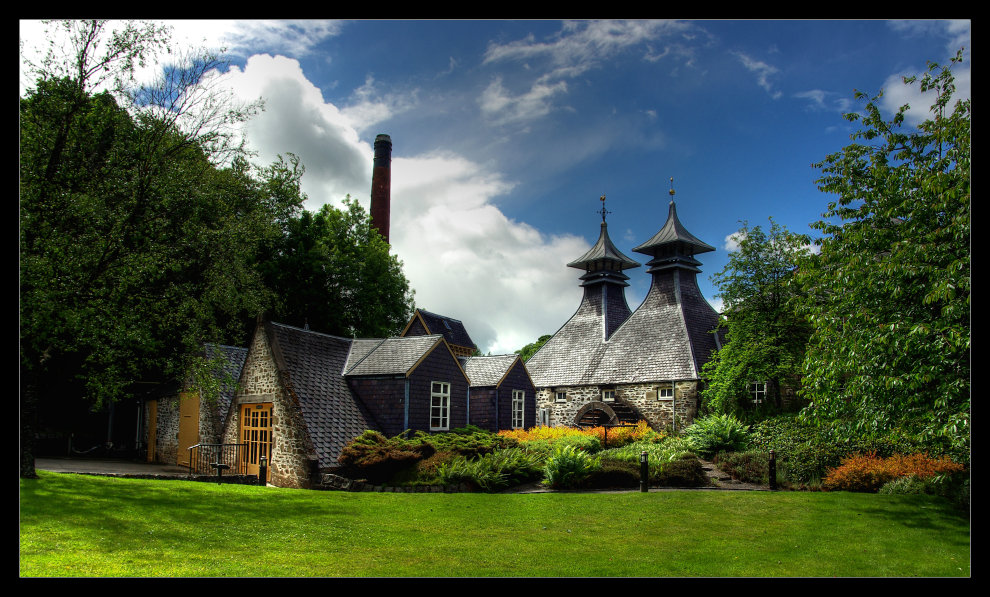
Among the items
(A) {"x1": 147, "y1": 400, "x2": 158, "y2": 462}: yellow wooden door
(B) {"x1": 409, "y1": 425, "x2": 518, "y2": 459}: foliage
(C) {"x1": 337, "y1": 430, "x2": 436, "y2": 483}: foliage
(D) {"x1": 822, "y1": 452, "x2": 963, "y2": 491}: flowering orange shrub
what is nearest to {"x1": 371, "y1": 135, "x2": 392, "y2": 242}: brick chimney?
(B) {"x1": 409, "y1": 425, "x2": 518, "y2": 459}: foliage

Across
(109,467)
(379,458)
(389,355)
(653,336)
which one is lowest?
(109,467)

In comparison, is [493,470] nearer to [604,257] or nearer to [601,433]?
[601,433]

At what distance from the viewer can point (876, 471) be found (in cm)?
1488

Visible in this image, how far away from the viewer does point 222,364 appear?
57.7ft

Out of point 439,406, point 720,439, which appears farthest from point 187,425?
point 720,439

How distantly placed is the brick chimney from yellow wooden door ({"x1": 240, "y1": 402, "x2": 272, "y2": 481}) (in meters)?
11.5

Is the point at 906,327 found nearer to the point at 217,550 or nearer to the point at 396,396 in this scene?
the point at 217,550

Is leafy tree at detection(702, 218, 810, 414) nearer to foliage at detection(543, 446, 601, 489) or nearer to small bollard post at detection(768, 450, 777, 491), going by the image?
small bollard post at detection(768, 450, 777, 491)

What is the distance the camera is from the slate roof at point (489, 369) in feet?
89.5

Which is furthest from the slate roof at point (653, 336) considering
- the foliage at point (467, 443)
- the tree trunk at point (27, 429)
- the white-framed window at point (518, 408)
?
the tree trunk at point (27, 429)

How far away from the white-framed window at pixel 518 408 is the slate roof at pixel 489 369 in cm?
129

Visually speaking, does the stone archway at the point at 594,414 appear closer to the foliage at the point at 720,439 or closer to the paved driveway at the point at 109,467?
the foliage at the point at 720,439

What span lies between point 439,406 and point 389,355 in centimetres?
249

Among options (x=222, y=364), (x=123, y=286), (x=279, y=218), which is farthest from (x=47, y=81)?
(x=279, y=218)
